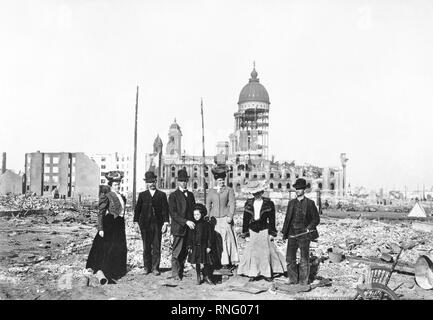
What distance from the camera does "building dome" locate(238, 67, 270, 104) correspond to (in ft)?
257

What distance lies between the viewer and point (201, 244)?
7734 mm

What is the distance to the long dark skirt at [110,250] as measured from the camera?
7.74 meters

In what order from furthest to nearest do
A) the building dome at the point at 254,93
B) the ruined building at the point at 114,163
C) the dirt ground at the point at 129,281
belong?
1. the ruined building at the point at 114,163
2. the building dome at the point at 254,93
3. the dirt ground at the point at 129,281

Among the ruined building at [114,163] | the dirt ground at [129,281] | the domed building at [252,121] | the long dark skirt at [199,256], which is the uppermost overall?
the domed building at [252,121]

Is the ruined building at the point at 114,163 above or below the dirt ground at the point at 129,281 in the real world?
above

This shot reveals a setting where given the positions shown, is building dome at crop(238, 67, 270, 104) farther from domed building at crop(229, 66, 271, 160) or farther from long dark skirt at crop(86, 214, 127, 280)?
long dark skirt at crop(86, 214, 127, 280)

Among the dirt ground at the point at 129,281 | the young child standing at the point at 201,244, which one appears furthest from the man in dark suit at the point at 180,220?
the dirt ground at the point at 129,281

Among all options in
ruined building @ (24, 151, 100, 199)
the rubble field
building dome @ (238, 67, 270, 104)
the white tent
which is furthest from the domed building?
the rubble field

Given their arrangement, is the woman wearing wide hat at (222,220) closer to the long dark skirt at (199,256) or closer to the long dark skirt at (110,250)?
the long dark skirt at (199,256)

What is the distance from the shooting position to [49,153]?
6700 cm

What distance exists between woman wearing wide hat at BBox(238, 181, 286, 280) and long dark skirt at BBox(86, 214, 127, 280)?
217cm

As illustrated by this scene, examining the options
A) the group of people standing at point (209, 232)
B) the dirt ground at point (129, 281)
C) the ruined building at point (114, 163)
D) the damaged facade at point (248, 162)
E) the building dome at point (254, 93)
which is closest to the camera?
the dirt ground at point (129, 281)

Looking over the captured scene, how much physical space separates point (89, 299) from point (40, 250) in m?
5.08
